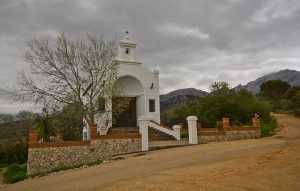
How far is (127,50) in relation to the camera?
85.4 ft

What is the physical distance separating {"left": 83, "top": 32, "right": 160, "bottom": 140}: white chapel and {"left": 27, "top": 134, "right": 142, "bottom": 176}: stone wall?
7.06m

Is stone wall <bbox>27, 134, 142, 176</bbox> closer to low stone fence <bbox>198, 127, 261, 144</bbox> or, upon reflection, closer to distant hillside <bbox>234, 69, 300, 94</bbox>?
low stone fence <bbox>198, 127, 261, 144</bbox>

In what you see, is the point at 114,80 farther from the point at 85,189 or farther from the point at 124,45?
the point at 85,189

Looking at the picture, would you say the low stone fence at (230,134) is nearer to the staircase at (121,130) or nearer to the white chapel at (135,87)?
the staircase at (121,130)

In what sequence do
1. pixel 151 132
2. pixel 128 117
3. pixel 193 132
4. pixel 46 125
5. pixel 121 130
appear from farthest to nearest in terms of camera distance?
pixel 128 117, pixel 46 125, pixel 121 130, pixel 151 132, pixel 193 132

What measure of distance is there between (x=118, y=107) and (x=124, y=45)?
6.11 m

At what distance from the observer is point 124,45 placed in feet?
84.1

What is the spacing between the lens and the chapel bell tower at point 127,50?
2542 cm

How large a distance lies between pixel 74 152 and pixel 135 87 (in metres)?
9.91

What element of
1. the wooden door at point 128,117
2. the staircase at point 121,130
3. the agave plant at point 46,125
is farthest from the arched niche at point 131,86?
the agave plant at point 46,125

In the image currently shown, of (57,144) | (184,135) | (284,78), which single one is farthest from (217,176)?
(284,78)

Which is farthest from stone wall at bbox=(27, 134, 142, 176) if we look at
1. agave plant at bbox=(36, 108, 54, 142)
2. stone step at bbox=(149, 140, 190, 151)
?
agave plant at bbox=(36, 108, 54, 142)

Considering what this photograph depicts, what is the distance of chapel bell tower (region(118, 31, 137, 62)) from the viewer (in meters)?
25.4

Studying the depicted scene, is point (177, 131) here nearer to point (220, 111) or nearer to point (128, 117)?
point (128, 117)
